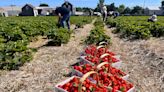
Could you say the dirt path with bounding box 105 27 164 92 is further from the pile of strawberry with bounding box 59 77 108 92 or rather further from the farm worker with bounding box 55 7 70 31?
the farm worker with bounding box 55 7 70 31

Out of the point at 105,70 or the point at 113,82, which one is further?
the point at 105,70

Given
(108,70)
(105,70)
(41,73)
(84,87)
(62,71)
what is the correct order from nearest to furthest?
1. (84,87)
2. (105,70)
3. (108,70)
4. (41,73)
5. (62,71)

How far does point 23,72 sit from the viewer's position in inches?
248

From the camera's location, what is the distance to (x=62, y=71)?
6.42 m

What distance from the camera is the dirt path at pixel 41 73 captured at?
5305 millimetres

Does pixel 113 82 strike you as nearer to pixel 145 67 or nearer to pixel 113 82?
pixel 113 82

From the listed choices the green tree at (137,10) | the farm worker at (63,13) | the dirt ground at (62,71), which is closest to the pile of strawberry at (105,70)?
the dirt ground at (62,71)

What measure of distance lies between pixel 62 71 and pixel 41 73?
0.51 m

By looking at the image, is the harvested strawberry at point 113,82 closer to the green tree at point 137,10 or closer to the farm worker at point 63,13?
the farm worker at point 63,13

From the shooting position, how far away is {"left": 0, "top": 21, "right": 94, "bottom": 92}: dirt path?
209 inches

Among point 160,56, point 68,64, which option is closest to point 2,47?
point 68,64

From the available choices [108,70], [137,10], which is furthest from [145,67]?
[137,10]

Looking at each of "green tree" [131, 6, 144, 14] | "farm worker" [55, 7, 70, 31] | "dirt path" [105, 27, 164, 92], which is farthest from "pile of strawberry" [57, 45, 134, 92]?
"green tree" [131, 6, 144, 14]

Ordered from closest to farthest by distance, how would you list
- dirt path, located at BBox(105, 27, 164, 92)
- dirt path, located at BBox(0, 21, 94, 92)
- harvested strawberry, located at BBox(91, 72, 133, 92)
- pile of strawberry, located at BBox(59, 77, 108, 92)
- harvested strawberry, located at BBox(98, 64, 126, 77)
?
pile of strawberry, located at BBox(59, 77, 108, 92)
harvested strawberry, located at BBox(91, 72, 133, 92)
harvested strawberry, located at BBox(98, 64, 126, 77)
dirt path, located at BBox(0, 21, 94, 92)
dirt path, located at BBox(105, 27, 164, 92)
